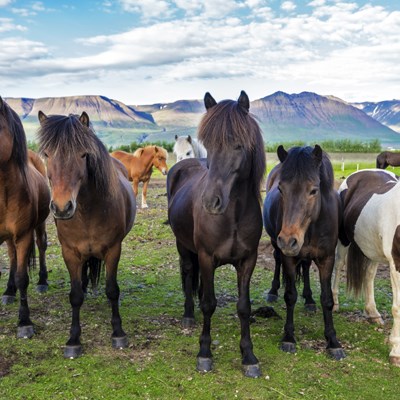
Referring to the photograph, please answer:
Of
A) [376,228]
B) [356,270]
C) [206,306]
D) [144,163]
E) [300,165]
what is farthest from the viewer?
[144,163]

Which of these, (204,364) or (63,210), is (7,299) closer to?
(63,210)

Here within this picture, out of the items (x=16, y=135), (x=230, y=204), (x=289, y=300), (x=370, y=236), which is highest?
(x=16, y=135)

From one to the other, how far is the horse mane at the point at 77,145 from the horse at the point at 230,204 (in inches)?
40.5

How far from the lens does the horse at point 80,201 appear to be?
3.72 m

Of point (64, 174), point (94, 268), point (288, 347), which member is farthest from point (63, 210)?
point (288, 347)

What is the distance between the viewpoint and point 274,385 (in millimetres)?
3713

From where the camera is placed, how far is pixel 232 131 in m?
3.57

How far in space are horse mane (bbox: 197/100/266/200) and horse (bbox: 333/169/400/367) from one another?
61.7 inches

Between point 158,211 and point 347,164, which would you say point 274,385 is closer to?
point 158,211

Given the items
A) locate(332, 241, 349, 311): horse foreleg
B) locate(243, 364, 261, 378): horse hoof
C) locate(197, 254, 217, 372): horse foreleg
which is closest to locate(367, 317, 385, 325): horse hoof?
locate(332, 241, 349, 311): horse foreleg

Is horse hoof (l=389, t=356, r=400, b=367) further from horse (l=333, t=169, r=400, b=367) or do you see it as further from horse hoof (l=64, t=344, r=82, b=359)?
horse hoof (l=64, t=344, r=82, b=359)

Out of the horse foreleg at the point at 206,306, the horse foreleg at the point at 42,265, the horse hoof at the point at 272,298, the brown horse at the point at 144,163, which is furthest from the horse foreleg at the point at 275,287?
the brown horse at the point at 144,163

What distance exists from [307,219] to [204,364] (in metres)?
1.75

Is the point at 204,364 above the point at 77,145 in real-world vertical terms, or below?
below
